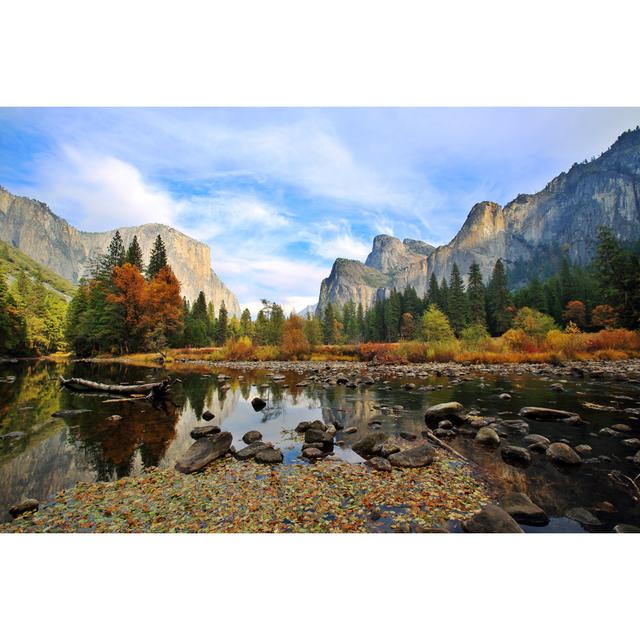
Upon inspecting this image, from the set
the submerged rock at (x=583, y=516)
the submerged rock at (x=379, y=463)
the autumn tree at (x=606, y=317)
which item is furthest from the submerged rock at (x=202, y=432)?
the autumn tree at (x=606, y=317)

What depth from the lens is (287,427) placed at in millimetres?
8266

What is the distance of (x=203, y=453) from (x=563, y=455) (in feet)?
20.6

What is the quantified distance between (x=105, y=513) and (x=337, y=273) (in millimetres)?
137104

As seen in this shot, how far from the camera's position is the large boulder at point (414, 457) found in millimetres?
5238

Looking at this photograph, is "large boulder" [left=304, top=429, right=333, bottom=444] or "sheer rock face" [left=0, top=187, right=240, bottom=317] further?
"sheer rock face" [left=0, top=187, right=240, bottom=317]

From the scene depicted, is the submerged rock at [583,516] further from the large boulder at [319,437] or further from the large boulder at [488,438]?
the large boulder at [319,437]

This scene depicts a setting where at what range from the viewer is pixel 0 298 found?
24188 mm

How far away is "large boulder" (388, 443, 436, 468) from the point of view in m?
5.24

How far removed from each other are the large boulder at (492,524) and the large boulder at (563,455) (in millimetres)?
2615

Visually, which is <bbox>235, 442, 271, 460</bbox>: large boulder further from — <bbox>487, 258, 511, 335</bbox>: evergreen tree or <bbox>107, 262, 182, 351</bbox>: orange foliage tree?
<bbox>487, 258, 511, 335</bbox>: evergreen tree

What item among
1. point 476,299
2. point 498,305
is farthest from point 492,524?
point 498,305

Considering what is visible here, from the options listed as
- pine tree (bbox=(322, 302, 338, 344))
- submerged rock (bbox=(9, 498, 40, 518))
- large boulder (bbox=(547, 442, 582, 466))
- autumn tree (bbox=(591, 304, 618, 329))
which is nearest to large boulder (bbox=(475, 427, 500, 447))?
large boulder (bbox=(547, 442, 582, 466))

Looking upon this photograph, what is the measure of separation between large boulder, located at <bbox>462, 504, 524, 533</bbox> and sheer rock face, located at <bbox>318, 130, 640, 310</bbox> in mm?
72220

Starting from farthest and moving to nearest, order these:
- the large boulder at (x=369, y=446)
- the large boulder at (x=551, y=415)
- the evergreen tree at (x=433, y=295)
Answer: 1. the evergreen tree at (x=433, y=295)
2. the large boulder at (x=551, y=415)
3. the large boulder at (x=369, y=446)
